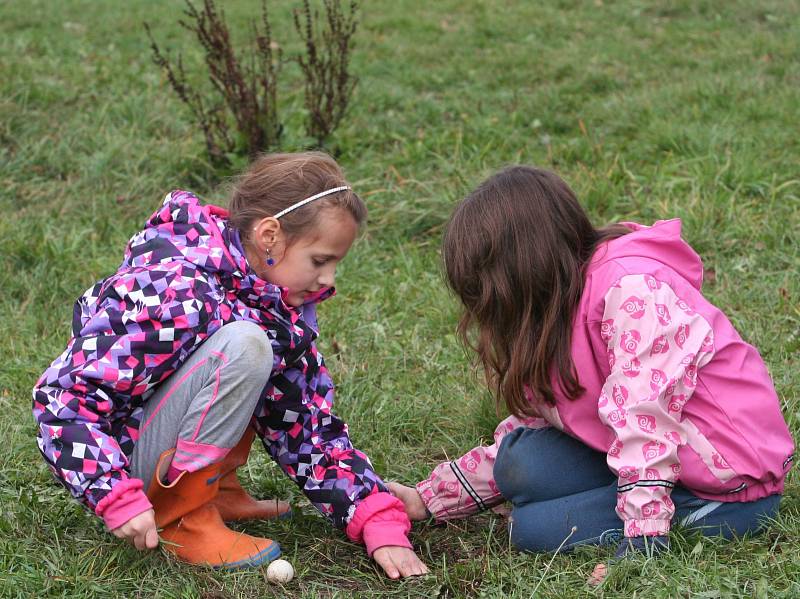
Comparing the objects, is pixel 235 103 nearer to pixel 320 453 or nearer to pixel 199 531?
pixel 320 453

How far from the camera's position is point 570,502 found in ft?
8.03

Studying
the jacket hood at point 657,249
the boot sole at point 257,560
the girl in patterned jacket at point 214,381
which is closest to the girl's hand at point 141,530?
the girl in patterned jacket at point 214,381

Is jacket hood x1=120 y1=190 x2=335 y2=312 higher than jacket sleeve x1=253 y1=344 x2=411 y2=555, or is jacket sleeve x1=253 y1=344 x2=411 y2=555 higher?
jacket hood x1=120 y1=190 x2=335 y2=312

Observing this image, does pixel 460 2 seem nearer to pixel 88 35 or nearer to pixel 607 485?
pixel 88 35

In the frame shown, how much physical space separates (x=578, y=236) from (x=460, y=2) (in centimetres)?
663

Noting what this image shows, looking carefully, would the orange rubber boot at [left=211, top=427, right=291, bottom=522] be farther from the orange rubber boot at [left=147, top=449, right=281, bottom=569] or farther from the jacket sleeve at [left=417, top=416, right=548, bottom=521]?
the jacket sleeve at [left=417, top=416, right=548, bottom=521]

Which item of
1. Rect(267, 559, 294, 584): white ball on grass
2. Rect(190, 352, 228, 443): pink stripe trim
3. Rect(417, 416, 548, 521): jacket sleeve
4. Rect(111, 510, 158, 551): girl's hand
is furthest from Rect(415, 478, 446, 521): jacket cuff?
Rect(111, 510, 158, 551): girl's hand

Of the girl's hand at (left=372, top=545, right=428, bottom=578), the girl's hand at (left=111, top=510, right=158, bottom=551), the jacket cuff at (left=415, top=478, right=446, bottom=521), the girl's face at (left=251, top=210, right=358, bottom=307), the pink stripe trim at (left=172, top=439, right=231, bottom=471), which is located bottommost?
the jacket cuff at (left=415, top=478, right=446, bottom=521)

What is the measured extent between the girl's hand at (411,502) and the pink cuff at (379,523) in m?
0.14

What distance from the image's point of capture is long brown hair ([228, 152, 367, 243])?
2402 millimetres

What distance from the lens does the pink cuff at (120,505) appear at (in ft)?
6.81

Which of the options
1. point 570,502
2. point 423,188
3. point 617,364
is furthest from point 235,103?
point 617,364

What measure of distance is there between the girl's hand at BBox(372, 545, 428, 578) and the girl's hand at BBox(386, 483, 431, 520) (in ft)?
0.80

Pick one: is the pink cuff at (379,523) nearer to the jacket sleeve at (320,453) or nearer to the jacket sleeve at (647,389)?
the jacket sleeve at (320,453)
